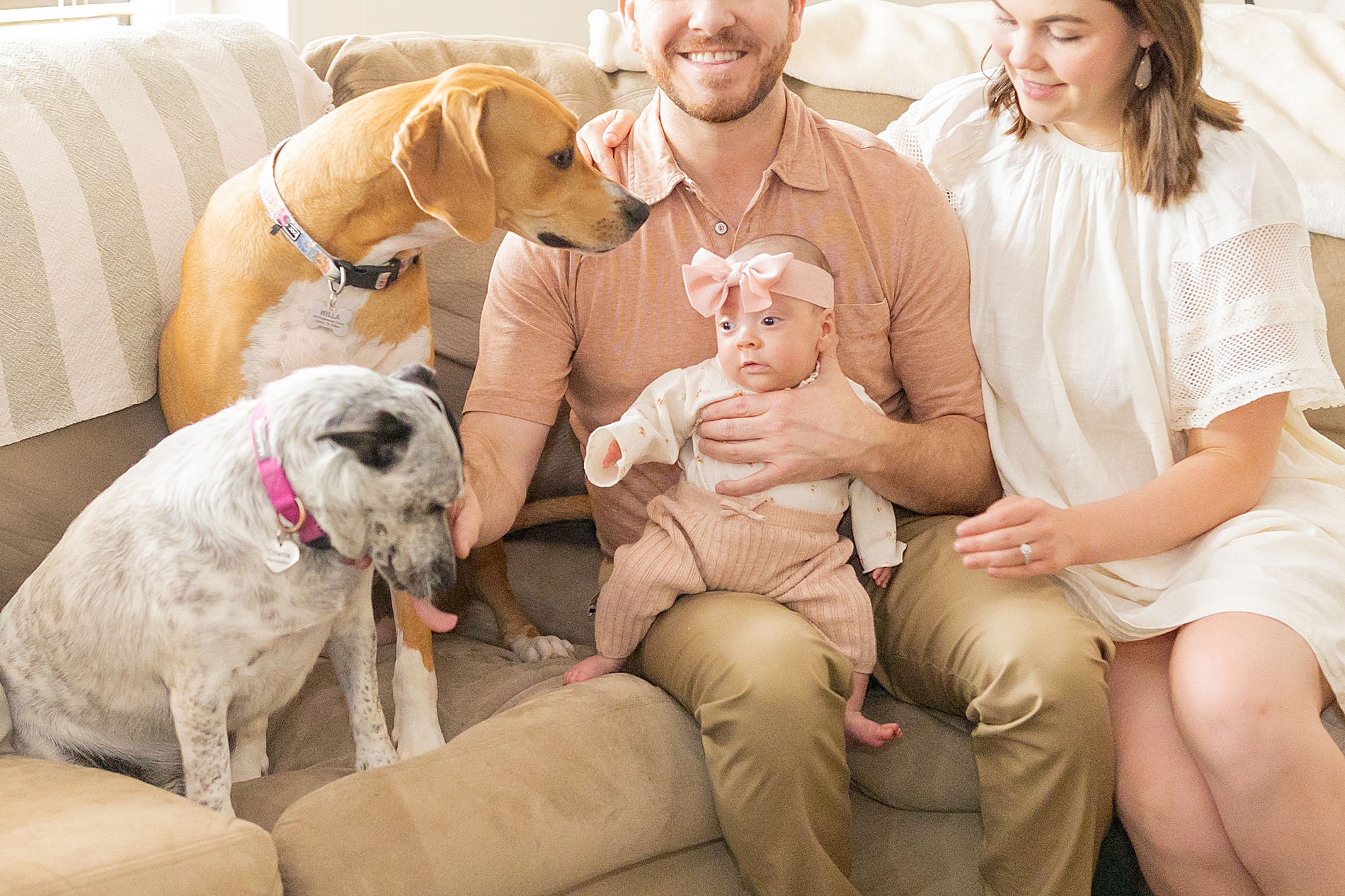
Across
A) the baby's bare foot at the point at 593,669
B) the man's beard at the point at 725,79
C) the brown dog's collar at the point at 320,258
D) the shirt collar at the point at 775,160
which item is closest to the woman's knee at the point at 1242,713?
the baby's bare foot at the point at 593,669

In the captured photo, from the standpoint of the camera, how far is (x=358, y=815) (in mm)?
1376

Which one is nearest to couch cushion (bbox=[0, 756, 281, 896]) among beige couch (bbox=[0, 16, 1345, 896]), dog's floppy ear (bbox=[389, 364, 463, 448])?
beige couch (bbox=[0, 16, 1345, 896])

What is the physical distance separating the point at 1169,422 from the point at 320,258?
1312mm

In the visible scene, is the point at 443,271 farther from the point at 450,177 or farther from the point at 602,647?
the point at 602,647

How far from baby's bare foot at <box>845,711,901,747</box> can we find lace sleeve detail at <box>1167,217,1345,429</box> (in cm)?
64

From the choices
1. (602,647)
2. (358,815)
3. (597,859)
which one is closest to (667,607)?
(602,647)

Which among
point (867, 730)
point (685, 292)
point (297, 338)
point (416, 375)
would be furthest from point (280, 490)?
point (867, 730)

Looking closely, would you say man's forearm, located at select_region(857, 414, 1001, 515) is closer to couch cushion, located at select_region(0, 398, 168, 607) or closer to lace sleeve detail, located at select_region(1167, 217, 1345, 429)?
lace sleeve detail, located at select_region(1167, 217, 1345, 429)

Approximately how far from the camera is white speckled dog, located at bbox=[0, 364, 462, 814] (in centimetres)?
136

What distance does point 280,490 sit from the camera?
1.37 meters

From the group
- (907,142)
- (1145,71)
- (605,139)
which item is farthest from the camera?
(907,142)

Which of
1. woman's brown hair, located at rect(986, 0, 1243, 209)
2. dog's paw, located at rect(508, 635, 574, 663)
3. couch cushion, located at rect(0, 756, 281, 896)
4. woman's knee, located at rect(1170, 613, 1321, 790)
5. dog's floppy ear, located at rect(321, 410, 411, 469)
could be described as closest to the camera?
couch cushion, located at rect(0, 756, 281, 896)

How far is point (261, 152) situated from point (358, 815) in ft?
4.18

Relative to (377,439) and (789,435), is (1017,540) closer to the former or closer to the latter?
(789,435)
